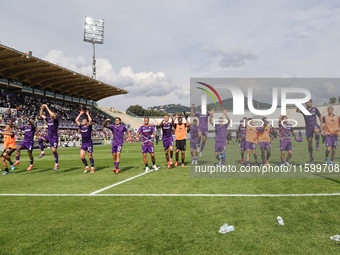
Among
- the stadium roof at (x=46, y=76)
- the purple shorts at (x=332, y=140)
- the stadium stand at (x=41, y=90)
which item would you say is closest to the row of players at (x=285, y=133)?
the purple shorts at (x=332, y=140)

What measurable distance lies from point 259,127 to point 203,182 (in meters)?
4.26

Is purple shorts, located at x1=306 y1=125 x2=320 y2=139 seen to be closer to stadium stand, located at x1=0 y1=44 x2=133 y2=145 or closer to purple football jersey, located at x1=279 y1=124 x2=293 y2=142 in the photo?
purple football jersey, located at x1=279 y1=124 x2=293 y2=142

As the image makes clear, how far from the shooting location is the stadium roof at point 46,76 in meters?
34.1

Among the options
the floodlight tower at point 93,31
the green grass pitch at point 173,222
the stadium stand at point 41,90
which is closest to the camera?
the green grass pitch at point 173,222

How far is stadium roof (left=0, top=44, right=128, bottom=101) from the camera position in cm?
3410

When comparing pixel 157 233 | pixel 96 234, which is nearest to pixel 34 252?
pixel 96 234

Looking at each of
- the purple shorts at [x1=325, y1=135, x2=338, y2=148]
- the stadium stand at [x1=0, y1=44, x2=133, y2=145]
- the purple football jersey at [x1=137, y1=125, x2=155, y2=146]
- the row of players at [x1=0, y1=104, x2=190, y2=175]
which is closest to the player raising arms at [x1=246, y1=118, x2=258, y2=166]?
the row of players at [x1=0, y1=104, x2=190, y2=175]

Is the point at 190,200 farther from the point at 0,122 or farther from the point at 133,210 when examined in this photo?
the point at 0,122

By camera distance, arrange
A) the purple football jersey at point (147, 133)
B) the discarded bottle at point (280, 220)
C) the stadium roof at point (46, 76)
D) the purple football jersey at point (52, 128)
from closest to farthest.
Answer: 1. the discarded bottle at point (280, 220)
2. the purple football jersey at point (147, 133)
3. the purple football jersey at point (52, 128)
4. the stadium roof at point (46, 76)

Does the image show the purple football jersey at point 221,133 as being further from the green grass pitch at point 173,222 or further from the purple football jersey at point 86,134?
the purple football jersey at point 86,134

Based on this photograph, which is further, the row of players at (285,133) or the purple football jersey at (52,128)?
the purple football jersey at (52,128)

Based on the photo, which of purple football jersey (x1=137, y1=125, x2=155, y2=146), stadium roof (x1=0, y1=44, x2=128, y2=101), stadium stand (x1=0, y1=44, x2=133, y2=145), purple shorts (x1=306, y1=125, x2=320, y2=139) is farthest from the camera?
stadium stand (x1=0, y1=44, x2=133, y2=145)

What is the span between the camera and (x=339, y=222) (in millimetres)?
3844

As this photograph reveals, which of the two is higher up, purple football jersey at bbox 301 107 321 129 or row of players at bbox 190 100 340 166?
purple football jersey at bbox 301 107 321 129
